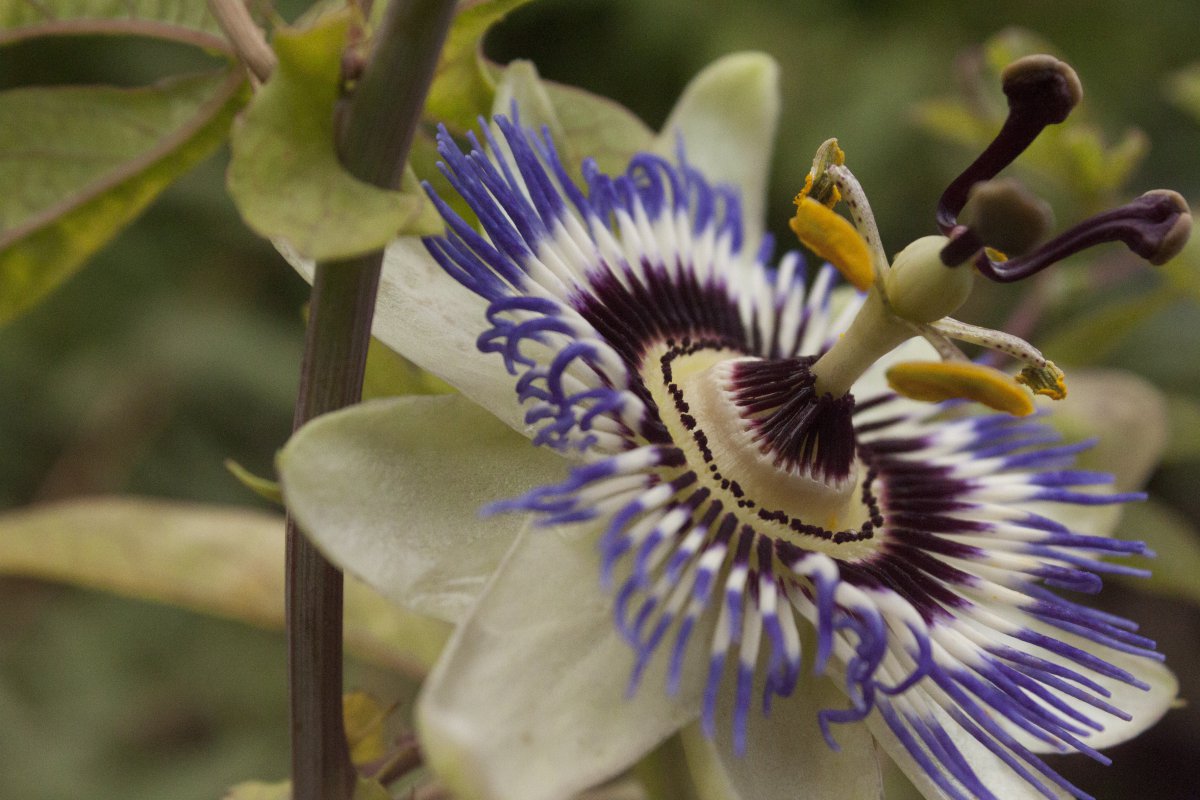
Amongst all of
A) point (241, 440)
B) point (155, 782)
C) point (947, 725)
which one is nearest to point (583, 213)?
point (947, 725)

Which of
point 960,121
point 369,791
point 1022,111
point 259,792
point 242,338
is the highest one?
point 1022,111

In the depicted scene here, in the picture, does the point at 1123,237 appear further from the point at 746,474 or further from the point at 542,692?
the point at 542,692

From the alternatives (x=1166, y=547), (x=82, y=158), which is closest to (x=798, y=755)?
(x=82, y=158)

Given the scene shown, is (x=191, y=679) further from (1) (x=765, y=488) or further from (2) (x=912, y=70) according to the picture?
(2) (x=912, y=70)

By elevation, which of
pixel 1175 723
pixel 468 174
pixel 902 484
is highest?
pixel 468 174

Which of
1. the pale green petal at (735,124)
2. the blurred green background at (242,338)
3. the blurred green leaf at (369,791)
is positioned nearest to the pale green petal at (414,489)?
the blurred green leaf at (369,791)

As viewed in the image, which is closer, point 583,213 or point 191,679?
point 583,213
